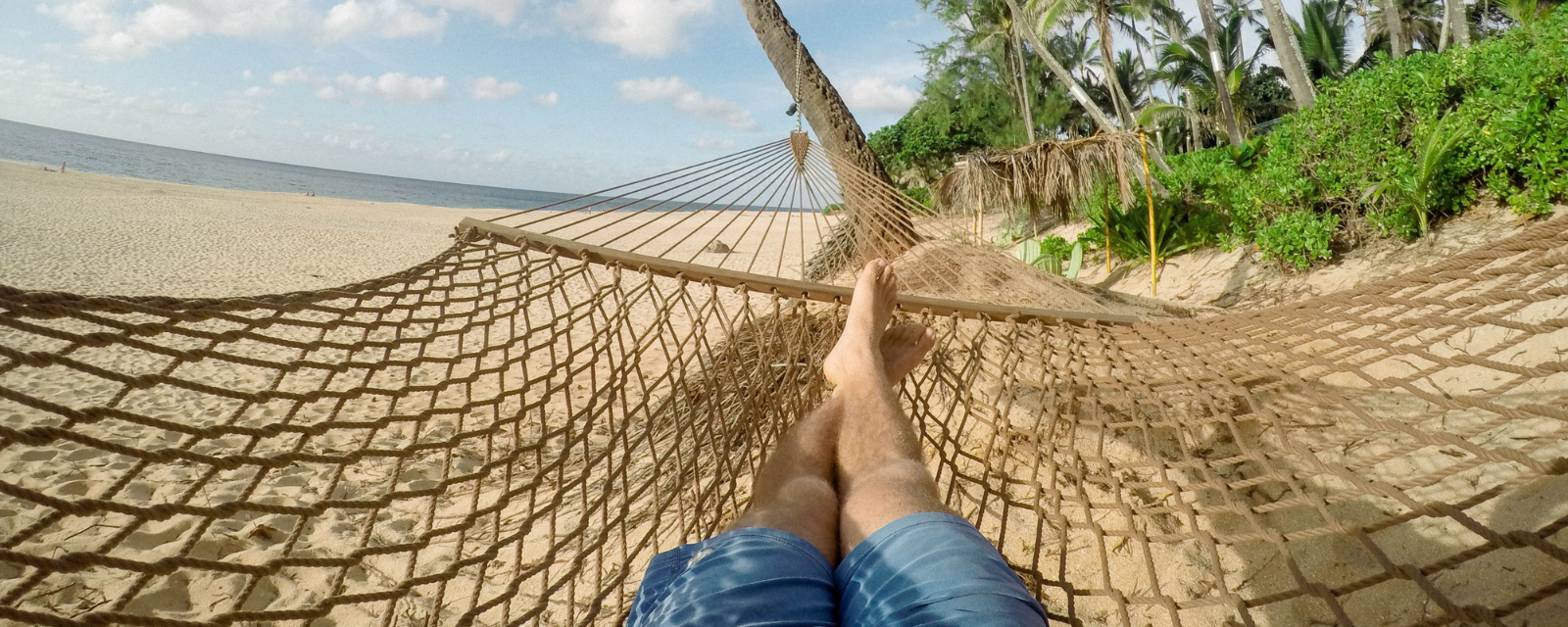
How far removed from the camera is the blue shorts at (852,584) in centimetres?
69

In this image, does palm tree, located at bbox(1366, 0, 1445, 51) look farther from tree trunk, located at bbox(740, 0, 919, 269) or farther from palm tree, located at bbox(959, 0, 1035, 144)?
tree trunk, located at bbox(740, 0, 919, 269)

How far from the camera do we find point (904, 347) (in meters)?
1.50

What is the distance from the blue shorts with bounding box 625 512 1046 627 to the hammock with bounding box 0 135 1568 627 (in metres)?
0.32

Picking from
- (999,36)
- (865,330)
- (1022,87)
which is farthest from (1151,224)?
(1022,87)

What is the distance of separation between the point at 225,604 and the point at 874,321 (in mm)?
1629

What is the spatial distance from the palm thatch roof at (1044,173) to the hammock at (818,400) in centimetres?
252

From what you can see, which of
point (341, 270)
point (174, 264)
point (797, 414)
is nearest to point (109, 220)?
point (174, 264)

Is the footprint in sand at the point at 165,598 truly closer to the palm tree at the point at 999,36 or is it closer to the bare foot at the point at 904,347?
the bare foot at the point at 904,347

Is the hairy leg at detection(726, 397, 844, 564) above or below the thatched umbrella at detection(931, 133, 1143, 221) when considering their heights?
below

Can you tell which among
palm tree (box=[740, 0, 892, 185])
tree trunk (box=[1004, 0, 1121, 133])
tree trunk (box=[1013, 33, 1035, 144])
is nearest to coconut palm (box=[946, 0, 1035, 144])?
tree trunk (box=[1013, 33, 1035, 144])

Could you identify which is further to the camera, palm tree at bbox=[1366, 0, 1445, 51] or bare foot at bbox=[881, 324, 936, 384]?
Result: palm tree at bbox=[1366, 0, 1445, 51]

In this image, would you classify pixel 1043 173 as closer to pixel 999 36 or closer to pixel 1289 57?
pixel 1289 57

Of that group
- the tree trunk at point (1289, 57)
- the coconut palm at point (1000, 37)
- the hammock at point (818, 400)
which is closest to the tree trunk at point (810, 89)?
the hammock at point (818, 400)

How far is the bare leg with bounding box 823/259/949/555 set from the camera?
34.2 inches
